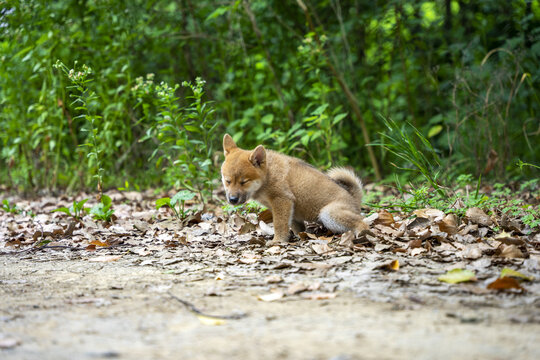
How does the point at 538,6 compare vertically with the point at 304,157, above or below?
above

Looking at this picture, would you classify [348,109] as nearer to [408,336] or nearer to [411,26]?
[411,26]

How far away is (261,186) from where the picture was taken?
4723mm

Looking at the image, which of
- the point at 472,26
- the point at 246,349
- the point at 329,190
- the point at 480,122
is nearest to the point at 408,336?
the point at 246,349

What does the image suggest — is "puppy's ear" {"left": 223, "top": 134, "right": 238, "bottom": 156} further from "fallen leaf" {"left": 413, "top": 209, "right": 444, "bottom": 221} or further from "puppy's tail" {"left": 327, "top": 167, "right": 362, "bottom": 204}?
"fallen leaf" {"left": 413, "top": 209, "right": 444, "bottom": 221}

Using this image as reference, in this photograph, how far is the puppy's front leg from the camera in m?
4.55

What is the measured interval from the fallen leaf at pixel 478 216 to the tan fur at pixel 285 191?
953mm

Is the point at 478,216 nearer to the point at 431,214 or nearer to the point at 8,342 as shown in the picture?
the point at 431,214

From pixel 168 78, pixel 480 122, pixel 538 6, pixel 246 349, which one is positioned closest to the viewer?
pixel 246 349

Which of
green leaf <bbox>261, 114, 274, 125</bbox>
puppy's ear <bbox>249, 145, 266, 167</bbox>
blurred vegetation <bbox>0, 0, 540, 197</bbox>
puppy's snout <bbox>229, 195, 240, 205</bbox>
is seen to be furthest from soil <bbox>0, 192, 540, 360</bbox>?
green leaf <bbox>261, 114, 274, 125</bbox>

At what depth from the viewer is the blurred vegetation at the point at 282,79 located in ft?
24.7

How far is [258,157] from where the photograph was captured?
187 inches

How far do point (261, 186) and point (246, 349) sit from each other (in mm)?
2726

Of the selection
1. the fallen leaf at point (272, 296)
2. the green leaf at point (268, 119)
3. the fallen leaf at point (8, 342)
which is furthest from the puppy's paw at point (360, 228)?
the green leaf at point (268, 119)

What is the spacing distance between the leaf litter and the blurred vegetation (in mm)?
2178
